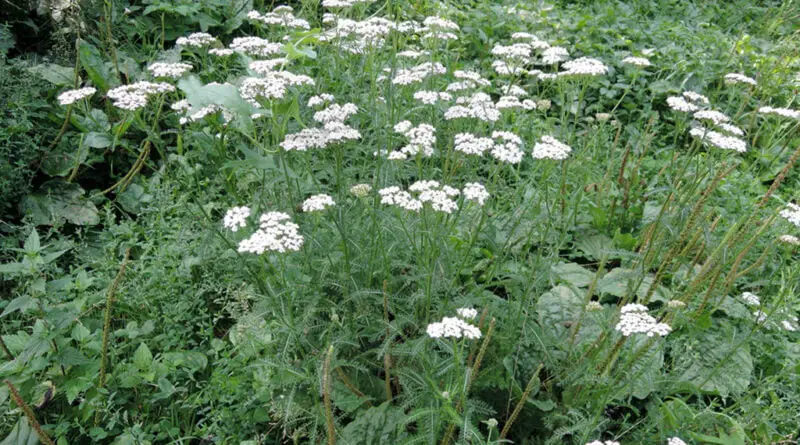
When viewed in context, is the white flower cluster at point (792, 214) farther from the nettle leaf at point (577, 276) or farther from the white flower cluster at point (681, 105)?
the nettle leaf at point (577, 276)

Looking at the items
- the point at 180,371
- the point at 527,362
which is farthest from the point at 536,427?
the point at 180,371

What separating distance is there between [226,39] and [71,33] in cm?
126

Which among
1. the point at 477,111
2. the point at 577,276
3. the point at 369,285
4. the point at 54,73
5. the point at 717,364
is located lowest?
the point at 577,276

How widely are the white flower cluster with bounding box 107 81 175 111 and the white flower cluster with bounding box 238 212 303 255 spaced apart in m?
0.72

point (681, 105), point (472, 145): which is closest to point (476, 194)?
point (472, 145)

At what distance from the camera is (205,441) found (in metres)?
2.54

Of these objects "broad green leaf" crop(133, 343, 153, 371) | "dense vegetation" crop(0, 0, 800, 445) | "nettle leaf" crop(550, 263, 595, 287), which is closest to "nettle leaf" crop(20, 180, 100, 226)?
"dense vegetation" crop(0, 0, 800, 445)

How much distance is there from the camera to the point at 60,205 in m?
3.78

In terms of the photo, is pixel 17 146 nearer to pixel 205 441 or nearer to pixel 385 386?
pixel 205 441

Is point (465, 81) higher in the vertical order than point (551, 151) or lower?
lower

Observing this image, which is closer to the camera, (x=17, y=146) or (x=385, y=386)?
(x=385, y=386)

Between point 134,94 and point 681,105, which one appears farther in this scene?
point 681,105

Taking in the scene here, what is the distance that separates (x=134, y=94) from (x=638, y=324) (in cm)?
218

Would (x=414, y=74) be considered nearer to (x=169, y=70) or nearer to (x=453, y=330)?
(x=169, y=70)
